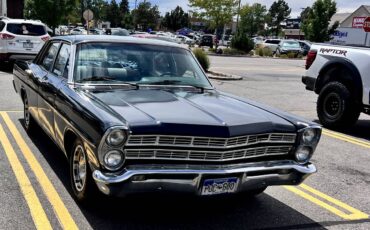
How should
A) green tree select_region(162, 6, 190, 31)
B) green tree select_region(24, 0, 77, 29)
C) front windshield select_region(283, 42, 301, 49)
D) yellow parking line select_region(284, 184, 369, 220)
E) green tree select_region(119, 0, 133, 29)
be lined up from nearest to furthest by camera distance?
yellow parking line select_region(284, 184, 369, 220) < green tree select_region(24, 0, 77, 29) < front windshield select_region(283, 42, 301, 49) < green tree select_region(119, 0, 133, 29) < green tree select_region(162, 6, 190, 31)

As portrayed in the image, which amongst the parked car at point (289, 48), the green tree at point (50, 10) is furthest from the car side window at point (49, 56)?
Answer: the parked car at point (289, 48)

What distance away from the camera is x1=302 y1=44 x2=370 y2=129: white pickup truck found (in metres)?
8.39

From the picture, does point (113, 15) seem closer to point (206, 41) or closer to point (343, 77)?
point (206, 41)

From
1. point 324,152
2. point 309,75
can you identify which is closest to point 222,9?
point 309,75

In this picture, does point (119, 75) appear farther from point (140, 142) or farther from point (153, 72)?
point (140, 142)

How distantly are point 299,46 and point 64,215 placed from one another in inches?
1566

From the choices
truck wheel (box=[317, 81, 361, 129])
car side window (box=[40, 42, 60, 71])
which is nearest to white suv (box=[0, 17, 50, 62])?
car side window (box=[40, 42, 60, 71])

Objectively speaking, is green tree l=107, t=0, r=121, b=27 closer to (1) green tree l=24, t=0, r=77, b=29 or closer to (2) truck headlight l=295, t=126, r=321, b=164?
(1) green tree l=24, t=0, r=77, b=29

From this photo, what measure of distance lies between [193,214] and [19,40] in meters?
12.6

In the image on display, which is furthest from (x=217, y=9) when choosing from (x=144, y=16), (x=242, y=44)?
(x=144, y=16)

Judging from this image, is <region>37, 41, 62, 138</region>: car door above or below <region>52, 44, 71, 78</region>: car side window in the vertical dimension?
below

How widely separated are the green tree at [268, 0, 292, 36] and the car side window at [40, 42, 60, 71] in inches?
4833

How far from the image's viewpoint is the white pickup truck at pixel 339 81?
839 cm

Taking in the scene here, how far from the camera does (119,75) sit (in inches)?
196
